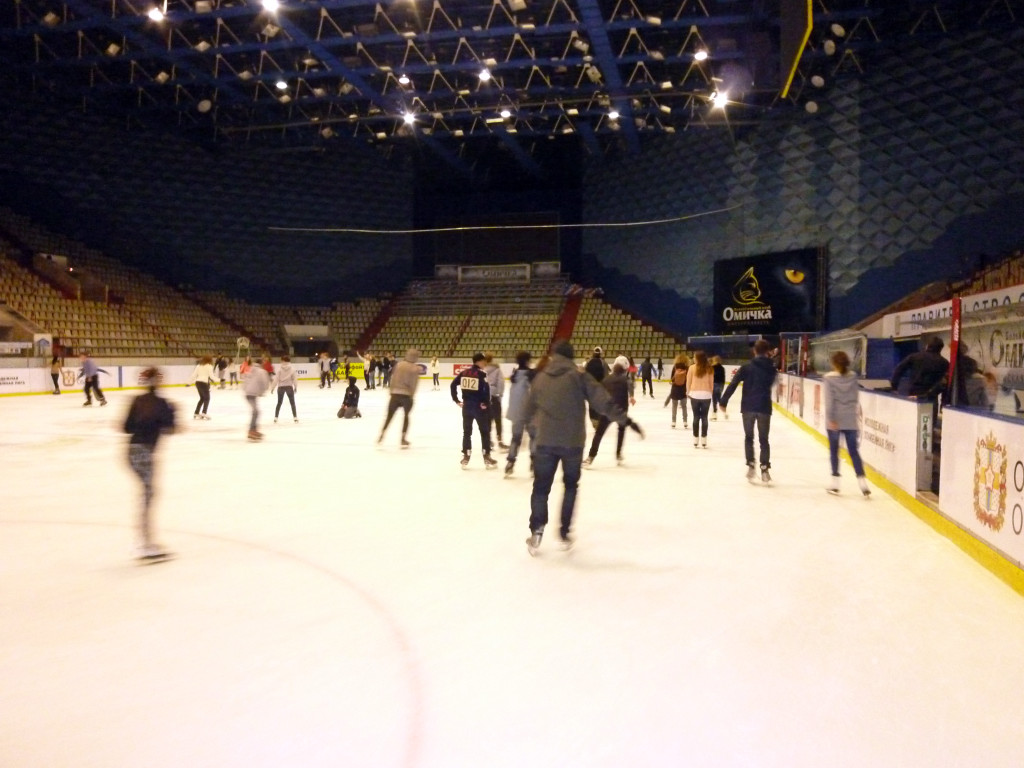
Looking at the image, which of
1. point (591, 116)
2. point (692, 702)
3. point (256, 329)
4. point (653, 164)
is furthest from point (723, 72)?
point (692, 702)

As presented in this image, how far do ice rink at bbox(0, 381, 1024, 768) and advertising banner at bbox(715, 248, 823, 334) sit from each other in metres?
19.0

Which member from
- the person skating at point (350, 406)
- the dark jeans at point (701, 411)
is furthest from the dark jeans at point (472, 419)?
the person skating at point (350, 406)

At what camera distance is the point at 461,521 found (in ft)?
19.0

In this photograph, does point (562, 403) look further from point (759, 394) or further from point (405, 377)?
point (405, 377)

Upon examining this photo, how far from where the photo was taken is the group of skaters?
4.68m

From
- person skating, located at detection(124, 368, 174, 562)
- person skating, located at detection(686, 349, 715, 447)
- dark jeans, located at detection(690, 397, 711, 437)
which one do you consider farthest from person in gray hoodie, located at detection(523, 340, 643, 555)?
dark jeans, located at detection(690, 397, 711, 437)

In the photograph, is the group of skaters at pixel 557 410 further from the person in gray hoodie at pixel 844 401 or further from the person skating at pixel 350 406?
the person skating at pixel 350 406

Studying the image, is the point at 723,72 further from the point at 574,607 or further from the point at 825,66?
the point at 574,607

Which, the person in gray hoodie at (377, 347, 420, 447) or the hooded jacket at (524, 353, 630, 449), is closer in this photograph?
the hooded jacket at (524, 353, 630, 449)

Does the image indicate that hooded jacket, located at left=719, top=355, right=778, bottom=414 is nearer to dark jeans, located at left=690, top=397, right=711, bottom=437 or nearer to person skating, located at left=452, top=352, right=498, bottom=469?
person skating, located at left=452, top=352, right=498, bottom=469

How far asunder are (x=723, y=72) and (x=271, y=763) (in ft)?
76.0

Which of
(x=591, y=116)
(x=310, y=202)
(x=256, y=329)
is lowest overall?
(x=256, y=329)

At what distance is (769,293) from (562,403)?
2236 cm

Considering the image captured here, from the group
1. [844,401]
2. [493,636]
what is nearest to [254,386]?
[844,401]
